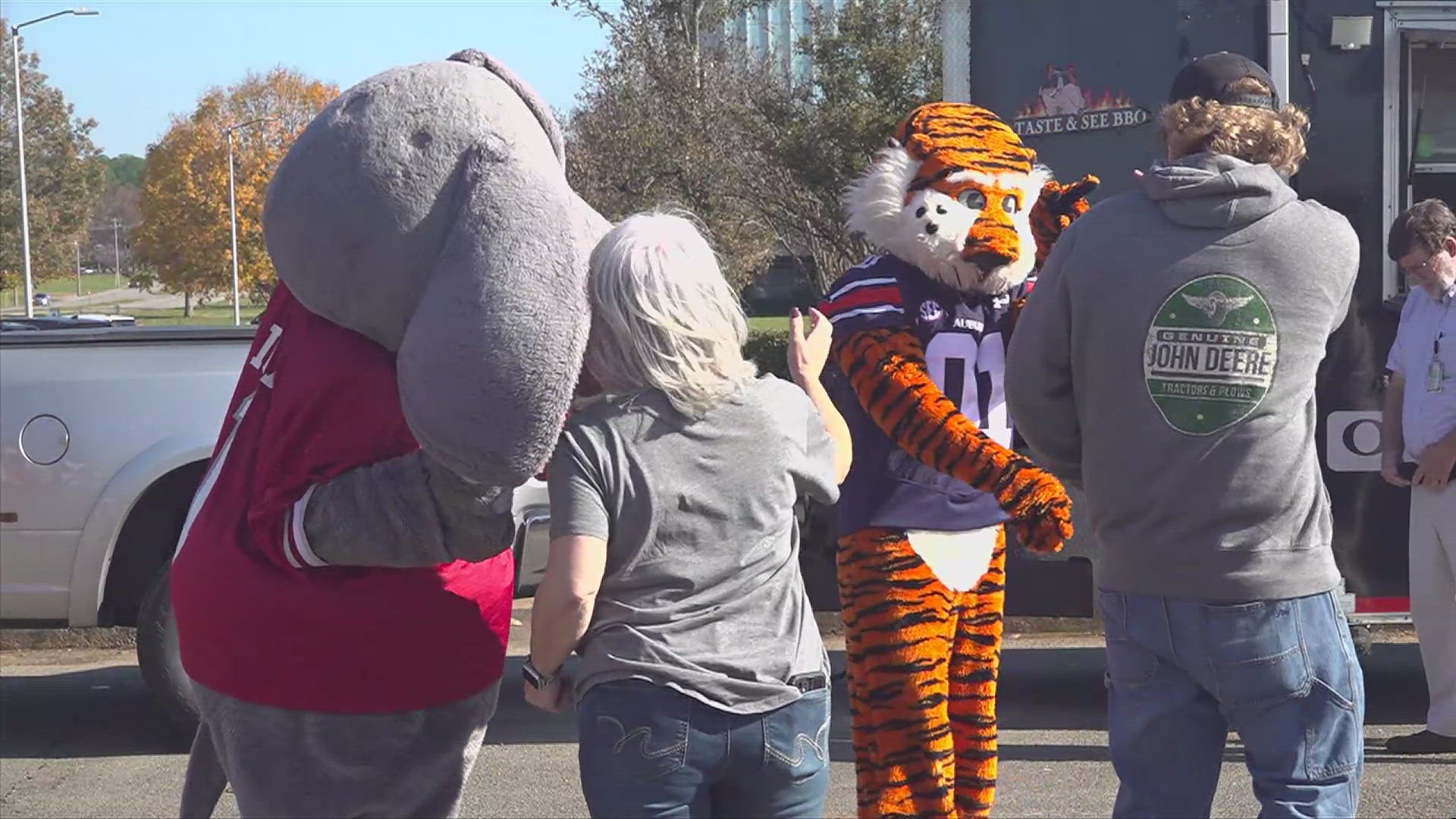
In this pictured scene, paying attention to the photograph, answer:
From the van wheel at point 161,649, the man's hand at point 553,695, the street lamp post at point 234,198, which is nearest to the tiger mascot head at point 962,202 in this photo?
the man's hand at point 553,695

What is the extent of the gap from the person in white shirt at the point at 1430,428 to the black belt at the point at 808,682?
305 cm

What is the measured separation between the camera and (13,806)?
5156mm

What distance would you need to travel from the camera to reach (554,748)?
578cm

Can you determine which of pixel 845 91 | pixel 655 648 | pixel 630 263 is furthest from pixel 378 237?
pixel 845 91

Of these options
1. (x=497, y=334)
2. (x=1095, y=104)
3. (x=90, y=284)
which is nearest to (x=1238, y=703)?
(x=497, y=334)

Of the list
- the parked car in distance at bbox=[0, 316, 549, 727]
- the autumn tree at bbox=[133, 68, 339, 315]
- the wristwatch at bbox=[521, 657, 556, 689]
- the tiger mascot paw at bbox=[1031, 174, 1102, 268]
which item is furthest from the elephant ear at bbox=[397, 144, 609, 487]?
the autumn tree at bbox=[133, 68, 339, 315]

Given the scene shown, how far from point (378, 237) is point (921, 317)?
5.57 feet

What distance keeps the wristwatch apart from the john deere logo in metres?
1.14

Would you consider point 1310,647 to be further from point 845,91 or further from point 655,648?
point 845,91

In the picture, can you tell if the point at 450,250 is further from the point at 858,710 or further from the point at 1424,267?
the point at 1424,267

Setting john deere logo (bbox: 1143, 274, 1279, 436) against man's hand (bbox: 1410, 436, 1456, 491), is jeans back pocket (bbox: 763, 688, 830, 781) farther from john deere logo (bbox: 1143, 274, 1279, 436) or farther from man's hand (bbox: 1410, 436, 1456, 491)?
man's hand (bbox: 1410, 436, 1456, 491)

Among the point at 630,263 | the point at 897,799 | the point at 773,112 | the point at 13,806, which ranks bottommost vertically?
the point at 13,806

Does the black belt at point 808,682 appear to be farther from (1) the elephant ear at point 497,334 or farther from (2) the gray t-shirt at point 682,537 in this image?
(1) the elephant ear at point 497,334

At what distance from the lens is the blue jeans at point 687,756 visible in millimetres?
2461
